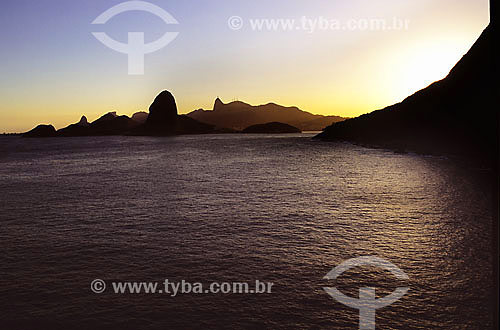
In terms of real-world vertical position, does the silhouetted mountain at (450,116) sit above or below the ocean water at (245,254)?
above

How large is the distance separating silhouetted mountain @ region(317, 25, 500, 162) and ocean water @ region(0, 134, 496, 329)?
2709 cm

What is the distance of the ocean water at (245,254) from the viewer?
11.4m

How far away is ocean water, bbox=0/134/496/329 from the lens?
1138 centimetres

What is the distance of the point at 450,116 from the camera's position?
246 feet

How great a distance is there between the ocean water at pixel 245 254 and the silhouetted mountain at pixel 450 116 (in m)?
27.1

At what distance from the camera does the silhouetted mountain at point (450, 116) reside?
59.4 meters

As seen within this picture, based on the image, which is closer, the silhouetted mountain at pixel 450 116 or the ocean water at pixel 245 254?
the ocean water at pixel 245 254

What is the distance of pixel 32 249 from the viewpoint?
17.6m

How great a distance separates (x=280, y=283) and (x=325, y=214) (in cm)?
1150

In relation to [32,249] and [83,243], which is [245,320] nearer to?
[83,243]

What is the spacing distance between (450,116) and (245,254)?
7392 centimetres

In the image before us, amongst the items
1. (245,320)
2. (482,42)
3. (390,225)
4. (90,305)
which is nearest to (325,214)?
(390,225)

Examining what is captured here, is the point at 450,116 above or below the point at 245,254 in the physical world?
above

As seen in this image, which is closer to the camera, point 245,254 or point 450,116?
point 245,254
